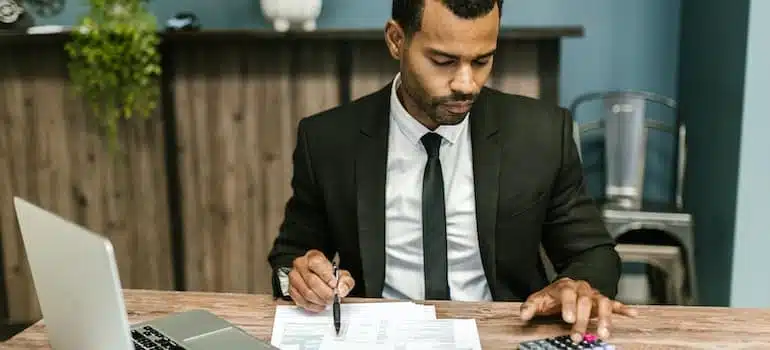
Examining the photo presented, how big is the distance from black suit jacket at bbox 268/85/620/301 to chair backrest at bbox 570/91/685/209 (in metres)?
1.33

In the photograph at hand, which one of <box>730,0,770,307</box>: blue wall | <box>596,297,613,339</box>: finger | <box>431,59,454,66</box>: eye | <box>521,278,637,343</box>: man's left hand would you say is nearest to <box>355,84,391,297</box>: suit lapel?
<box>431,59,454,66</box>: eye

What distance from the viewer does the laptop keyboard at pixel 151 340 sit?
1.13m

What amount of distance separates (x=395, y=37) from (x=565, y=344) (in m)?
0.70

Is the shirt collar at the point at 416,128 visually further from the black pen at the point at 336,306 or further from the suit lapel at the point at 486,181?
the black pen at the point at 336,306

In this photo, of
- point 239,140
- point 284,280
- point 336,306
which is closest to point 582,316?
point 336,306

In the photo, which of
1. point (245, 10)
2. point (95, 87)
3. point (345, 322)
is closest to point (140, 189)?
point (95, 87)

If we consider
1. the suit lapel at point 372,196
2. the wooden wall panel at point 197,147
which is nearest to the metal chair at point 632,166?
the wooden wall panel at point 197,147

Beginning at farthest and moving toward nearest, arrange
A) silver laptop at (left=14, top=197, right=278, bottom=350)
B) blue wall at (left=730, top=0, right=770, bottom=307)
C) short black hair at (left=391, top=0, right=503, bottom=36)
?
blue wall at (left=730, top=0, right=770, bottom=307) → short black hair at (left=391, top=0, right=503, bottom=36) → silver laptop at (left=14, top=197, right=278, bottom=350)

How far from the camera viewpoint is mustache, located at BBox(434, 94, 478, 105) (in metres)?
1.42

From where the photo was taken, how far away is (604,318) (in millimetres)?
1192

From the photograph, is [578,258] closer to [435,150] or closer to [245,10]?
[435,150]

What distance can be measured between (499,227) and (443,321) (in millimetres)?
364

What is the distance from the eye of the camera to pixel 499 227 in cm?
157

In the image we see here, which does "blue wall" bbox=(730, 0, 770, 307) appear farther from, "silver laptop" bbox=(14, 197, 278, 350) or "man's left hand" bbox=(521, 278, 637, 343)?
"silver laptop" bbox=(14, 197, 278, 350)
